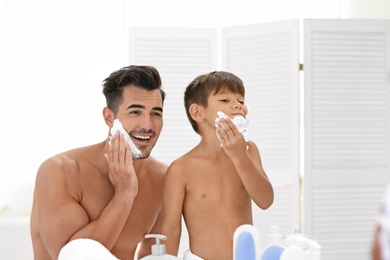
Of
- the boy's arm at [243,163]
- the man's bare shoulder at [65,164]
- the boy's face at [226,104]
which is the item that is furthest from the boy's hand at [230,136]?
the man's bare shoulder at [65,164]

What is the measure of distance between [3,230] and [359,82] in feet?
7.05

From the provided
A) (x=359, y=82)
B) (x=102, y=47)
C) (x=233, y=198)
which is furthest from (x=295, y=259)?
(x=102, y=47)

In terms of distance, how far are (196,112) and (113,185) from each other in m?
0.34

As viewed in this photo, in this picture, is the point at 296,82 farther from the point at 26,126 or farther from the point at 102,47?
the point at 26,126

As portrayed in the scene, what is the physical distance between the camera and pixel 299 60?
340 cm

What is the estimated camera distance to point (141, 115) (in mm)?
1639

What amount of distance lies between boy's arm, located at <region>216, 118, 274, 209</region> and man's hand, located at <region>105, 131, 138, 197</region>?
0.77 ft

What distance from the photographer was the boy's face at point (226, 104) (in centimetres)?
171

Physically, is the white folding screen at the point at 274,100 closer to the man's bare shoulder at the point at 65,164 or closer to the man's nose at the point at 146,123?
the man's bare shoulder at the point at 65,164

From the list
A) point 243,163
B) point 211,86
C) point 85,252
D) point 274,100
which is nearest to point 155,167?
point 211,86

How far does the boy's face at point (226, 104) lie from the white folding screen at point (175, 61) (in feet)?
5.35

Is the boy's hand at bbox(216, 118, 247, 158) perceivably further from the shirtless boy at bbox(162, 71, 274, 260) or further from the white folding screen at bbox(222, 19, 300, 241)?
the white folding screen at bbox(222, 19, 300, 241)

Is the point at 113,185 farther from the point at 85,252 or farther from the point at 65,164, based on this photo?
the point at 85,252

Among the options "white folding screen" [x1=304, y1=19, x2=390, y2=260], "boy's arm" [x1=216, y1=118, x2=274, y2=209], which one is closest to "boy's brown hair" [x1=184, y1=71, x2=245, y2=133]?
"boy's arm" [x1=216, y1=118, x2=274, y2=209]
